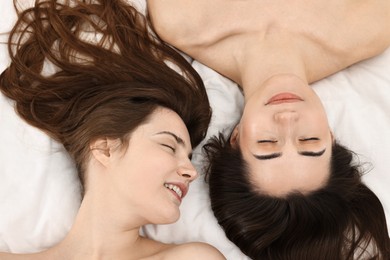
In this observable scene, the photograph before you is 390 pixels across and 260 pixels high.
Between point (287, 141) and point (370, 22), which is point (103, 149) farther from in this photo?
point (370, 22)

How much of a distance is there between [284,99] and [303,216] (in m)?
0.37

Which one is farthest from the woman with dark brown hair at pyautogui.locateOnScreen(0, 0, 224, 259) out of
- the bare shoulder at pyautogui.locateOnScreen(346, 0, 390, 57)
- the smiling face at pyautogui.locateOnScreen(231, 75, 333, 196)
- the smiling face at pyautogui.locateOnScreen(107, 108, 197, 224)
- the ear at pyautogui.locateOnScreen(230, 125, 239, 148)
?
the bare shoulder at pyautogui.locateOnScreen(346, 0, 390, 57)

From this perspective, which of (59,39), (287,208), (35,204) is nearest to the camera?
(287,208)

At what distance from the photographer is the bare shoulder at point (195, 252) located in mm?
1795

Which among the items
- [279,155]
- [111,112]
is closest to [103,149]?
[111,112]

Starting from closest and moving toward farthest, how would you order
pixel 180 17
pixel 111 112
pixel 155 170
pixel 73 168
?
pixel 155 170
pixel 111 112
pixel 73 168
pixel 180 17

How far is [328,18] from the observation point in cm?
210

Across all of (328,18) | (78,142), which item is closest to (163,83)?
(78,142)

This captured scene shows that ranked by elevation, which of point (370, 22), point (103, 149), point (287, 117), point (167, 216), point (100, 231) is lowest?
point (100, 231)

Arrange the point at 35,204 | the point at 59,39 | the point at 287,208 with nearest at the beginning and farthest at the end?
A: 1. the point at 287,208
2. the point at 35,204
3. the point at 59,39

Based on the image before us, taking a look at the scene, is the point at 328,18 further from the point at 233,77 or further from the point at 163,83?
the point at 163,83

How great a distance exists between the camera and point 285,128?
5.83 ft

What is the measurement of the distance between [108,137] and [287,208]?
60 centimetres

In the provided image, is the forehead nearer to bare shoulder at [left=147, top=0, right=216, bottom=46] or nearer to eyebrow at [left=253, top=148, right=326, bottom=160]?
eyebrow at [left=253, top=148, right=326, bottom=160]
